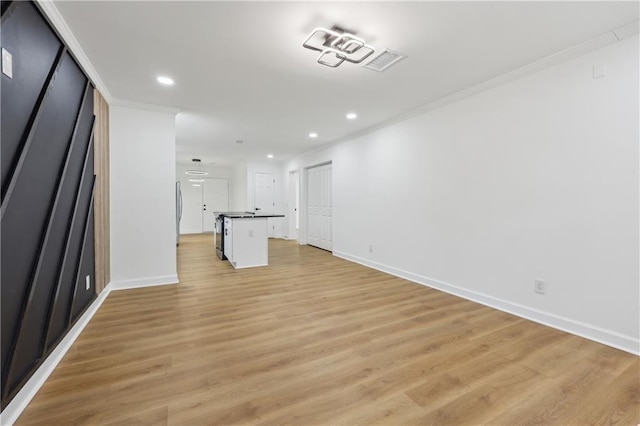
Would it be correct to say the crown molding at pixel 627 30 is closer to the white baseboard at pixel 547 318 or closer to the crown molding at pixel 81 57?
the white baseboard at pixel 547 318

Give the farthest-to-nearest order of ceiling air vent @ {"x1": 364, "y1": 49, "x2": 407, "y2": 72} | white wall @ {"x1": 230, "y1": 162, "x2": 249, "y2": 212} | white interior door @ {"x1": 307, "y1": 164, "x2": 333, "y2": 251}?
white wall @ {"x1": 230, "y1": 162, "x2": 249, "y2": 212}, white interior door @ {"x1": 307, "y1": 164, "x2": 333, "y2": 251}, ceiling air vent @ {"x1": 364, "y1": 49, "x2": 407, "y2": 72}

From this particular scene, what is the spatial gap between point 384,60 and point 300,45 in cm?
82

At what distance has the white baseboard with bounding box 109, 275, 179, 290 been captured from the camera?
12.3 ft

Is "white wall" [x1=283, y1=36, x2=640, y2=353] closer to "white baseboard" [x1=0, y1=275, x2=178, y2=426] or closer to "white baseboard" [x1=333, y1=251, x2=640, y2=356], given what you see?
"white baseboard" [x1=333, y1=251, x2=640, y2=356]

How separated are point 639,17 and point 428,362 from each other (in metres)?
3.04

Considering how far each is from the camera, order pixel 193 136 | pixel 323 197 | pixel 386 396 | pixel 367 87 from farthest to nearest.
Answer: pixel 323 197
pixel 193 136
pixel 367 87
pixel 386 396

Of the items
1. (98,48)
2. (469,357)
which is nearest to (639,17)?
(469,357)

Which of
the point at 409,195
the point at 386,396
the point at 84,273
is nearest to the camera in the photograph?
the point at 386,396

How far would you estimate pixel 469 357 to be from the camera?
2.12m

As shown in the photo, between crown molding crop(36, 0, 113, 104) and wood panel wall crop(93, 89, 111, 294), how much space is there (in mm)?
204

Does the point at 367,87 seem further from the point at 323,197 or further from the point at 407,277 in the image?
the point at 323,197

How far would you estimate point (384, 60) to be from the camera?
8.71 ft

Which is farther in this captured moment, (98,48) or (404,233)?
(404,233)

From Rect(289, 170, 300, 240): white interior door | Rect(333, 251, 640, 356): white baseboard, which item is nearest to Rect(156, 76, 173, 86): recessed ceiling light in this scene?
Rect(333, 251, 640, 356): white baseboard
